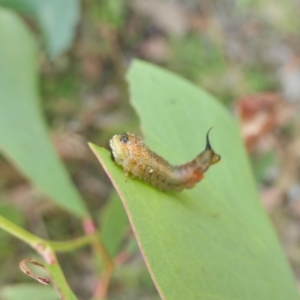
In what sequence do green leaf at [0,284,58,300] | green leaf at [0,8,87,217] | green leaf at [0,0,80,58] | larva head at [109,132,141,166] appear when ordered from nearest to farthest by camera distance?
larva head at [109,132,141,166], green leaf at [0,8,87,217], green leaf at [0,284,58,300], green leaf at [0,0,80,58]

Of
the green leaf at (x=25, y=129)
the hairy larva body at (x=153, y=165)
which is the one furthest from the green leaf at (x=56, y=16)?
the hairy larva body at (x=153, y=165)

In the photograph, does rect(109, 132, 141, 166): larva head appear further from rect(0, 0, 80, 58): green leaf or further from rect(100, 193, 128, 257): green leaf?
rect(0, 0, 80, 58): green leaf

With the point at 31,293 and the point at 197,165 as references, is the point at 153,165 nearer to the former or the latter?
the point at 197,165

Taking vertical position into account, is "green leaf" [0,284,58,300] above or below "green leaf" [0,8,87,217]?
below

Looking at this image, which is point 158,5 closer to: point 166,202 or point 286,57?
point 286,57

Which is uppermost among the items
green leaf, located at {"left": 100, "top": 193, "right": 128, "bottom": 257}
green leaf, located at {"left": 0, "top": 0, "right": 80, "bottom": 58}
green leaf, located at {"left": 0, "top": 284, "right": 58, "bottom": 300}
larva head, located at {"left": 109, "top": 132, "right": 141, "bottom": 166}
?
green leaf, located at {"left": 0, "top": 0, "right": 80, "bottom": 58}

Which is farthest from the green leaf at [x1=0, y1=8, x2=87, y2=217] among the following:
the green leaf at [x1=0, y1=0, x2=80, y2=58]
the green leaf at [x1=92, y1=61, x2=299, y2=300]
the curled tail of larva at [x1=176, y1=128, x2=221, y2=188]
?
the curled tail of larva at [x1=176, y1=128, x2=221, y2=188]

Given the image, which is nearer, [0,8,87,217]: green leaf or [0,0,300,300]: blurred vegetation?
[0,8,87,217]: green leaf
